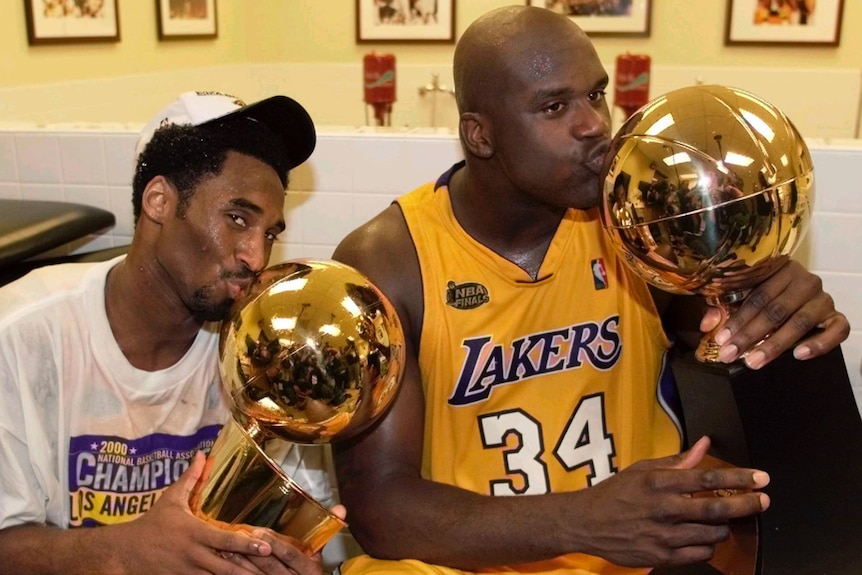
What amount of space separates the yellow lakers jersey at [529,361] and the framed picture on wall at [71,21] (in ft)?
5.64

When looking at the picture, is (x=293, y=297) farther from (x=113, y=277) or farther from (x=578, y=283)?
(x=578, y=283)

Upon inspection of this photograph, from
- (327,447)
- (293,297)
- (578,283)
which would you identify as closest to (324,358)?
(293,297)

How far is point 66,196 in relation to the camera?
179 centimetres

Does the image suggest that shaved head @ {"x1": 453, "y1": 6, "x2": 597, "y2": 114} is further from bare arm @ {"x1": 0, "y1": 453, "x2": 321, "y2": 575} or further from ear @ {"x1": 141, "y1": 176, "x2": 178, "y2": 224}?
bare arm @ {"x1": 0, "y1": 453, "x2": 321, "y2": 575}

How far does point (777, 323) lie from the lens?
3.34ft

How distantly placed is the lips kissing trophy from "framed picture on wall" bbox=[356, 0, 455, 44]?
2720mm

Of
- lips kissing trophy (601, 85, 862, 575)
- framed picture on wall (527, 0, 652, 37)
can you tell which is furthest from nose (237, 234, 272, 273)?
framed picture on wall (527, 0, 652, 37)

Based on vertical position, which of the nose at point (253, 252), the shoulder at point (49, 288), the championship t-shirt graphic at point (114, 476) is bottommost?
the championship t-shirt graphic at point (114, 476)

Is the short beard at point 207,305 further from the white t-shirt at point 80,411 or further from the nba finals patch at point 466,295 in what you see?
the nba finals patch at point 466,295

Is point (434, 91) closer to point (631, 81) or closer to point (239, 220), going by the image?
point (631, 81)

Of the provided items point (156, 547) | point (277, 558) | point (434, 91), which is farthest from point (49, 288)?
point (434, 91)

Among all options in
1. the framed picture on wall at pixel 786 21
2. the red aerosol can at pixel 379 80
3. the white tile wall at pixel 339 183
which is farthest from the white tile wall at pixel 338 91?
the white tile wall at pixel 339 183

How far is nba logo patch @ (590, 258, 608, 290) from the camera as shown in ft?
4.27

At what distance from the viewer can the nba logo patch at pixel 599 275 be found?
130 centimetres
